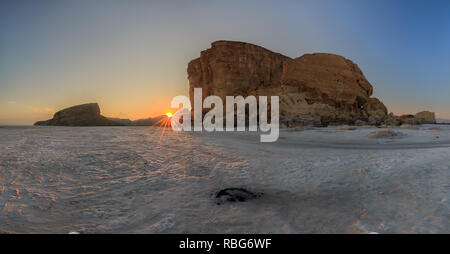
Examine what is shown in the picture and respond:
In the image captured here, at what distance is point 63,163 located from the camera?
447 cm

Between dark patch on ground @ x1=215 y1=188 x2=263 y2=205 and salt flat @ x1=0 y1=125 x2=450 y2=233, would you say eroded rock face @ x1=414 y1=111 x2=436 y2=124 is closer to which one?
salt flat @ x1=0 y1=125 x2=450 y2=233

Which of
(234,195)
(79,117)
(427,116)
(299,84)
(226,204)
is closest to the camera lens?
(226,204)

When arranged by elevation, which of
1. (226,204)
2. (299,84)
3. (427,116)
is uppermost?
(299,84)

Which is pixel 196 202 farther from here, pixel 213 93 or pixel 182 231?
pixel 213 93

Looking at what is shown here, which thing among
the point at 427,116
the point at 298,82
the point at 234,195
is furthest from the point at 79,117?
the point at 427,116

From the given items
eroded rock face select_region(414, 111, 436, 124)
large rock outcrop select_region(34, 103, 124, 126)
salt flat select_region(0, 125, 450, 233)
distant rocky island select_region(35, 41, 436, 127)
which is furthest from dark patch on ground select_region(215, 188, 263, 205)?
large rock outcrop select_region(34, 103, 124, 126)

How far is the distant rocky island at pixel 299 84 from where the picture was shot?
2859 cm

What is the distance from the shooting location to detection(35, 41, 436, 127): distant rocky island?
2859cm

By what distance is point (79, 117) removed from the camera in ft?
177

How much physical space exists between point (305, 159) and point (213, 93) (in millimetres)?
39735

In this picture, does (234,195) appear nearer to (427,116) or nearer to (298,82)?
(298,82)

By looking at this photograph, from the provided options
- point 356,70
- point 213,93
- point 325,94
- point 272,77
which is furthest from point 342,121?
point 213,93

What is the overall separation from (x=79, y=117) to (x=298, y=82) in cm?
5316

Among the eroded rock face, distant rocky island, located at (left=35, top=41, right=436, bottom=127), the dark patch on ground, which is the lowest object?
the dark patch on ground
